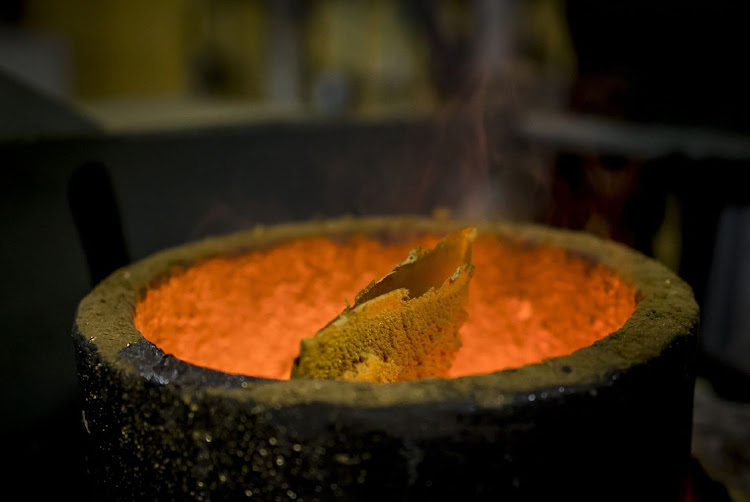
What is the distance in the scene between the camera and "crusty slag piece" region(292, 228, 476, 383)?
0.78 meters

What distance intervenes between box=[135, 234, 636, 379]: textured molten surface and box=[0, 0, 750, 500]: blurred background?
0.22 meters

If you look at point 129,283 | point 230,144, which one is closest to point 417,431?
point 129,283

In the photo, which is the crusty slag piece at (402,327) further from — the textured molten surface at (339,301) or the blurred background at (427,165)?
the blurred background at (427,165)

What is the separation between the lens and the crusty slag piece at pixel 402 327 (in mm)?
783

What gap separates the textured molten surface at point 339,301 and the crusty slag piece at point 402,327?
0.65 ft

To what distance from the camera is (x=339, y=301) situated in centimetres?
122

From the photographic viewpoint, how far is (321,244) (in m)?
1.15

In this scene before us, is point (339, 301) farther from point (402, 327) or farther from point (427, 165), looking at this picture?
point (427, 165)

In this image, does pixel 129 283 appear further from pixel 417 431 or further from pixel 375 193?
pixel 375 193

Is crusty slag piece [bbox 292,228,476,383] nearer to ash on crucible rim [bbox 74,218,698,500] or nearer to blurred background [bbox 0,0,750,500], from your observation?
ash on crucible rim [bbox 74,218,698,500]

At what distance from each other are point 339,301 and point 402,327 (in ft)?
1.28

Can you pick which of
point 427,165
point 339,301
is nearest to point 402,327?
point 339,301

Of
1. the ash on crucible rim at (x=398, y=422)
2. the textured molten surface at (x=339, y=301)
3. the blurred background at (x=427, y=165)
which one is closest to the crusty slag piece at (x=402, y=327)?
the ash on crucible rim at (x=398, y=422)

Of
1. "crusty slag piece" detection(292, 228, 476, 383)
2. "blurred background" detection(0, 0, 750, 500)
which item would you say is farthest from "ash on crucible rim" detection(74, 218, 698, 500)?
"blurred background" detection(0, 0, 750, 500)
